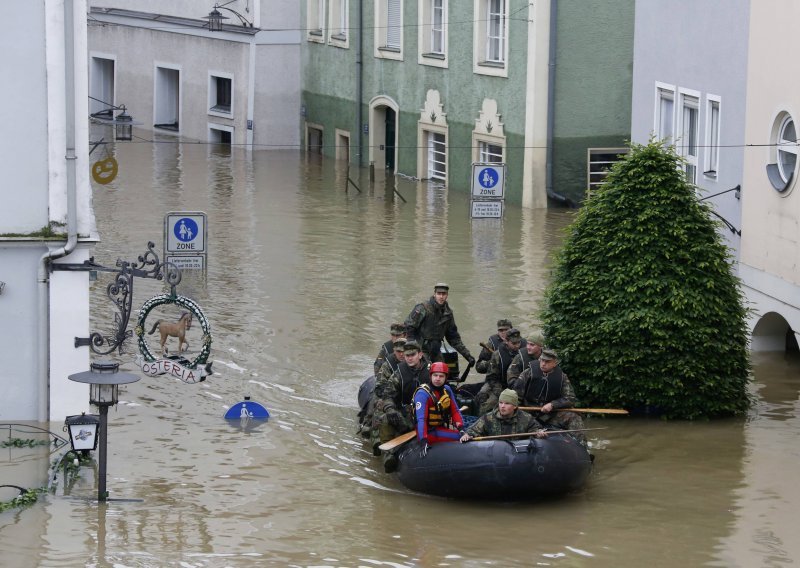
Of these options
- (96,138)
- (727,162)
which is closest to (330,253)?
(727,162)

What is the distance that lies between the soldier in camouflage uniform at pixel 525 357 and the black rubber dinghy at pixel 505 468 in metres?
1.57

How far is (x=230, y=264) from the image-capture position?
28688 mm

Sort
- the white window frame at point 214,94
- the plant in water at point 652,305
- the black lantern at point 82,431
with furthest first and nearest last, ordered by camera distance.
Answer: the white window frame at point 214,94 < the plant in water at point 652,305 < the black lantern at point 82,431

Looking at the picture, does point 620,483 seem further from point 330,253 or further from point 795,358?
point 330,253

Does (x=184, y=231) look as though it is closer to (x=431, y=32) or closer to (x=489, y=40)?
(x=489, y=40)

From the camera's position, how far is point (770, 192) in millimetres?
21375

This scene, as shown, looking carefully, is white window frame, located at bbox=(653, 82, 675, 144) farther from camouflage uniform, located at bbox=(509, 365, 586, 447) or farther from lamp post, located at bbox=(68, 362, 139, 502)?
lamp post, located at bbox=(68, 362, 139, 502)

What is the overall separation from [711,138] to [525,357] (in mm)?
8841

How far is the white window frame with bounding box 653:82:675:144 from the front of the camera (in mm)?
26125

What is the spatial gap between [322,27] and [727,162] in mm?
23792

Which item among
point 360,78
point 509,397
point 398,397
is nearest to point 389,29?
point 360,78

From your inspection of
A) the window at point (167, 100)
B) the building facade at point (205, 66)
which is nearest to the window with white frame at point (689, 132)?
the building facade at point (205, 66)

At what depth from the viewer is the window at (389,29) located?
40.8m

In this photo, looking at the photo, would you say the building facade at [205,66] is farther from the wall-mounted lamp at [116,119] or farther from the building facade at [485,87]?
the building facade at [485,87]
